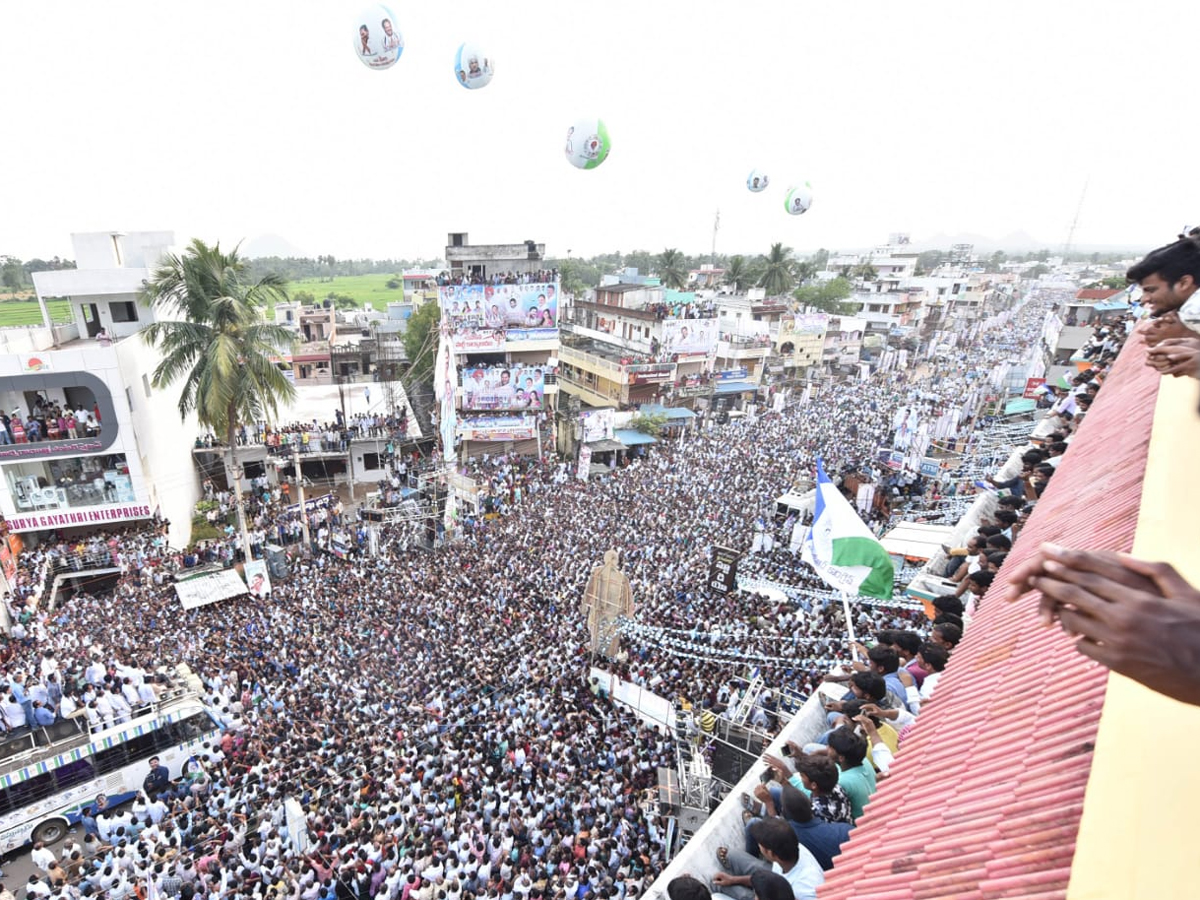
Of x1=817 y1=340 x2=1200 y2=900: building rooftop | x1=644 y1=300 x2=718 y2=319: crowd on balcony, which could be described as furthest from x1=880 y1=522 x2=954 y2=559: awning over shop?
x1=644 y1=300 x2=718 y2=319: crowd on balcony

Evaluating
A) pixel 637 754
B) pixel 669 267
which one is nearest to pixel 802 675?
pixel 637 754

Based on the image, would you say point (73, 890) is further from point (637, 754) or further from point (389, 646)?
point (637, 754)

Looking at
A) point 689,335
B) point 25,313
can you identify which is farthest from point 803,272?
point 25,313

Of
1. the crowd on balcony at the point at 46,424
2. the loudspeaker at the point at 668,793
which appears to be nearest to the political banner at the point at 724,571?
the loudspeaker at the point at 668,793

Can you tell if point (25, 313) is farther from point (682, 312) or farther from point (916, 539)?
point (916, 539)

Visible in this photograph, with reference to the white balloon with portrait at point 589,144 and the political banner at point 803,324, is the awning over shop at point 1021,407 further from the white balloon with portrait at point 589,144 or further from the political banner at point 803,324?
the white balloon with portrait at point 589,144

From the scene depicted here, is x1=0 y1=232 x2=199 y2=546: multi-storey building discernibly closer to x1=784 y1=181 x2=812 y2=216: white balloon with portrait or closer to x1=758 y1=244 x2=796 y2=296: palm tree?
x1=784 y1=181 x2=812 y2=216: white balloon with portrait
